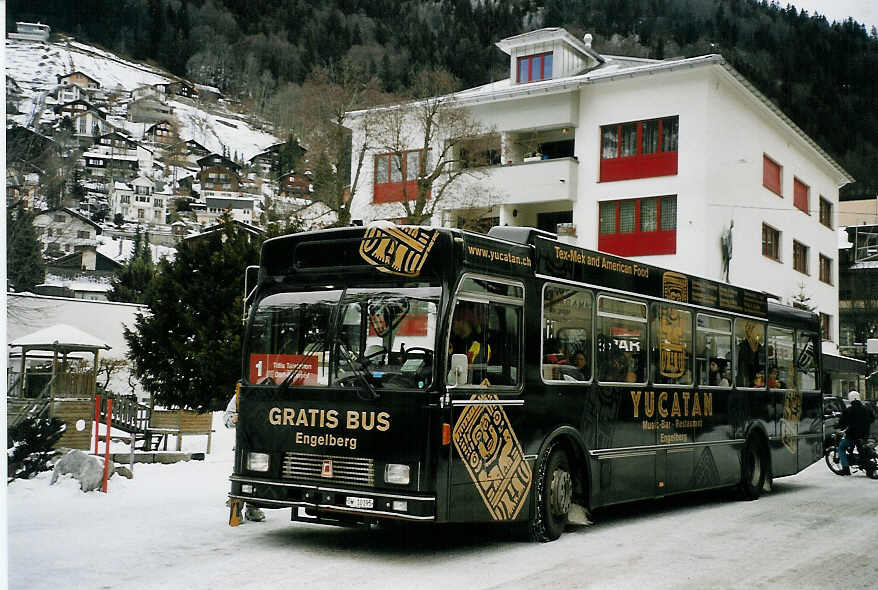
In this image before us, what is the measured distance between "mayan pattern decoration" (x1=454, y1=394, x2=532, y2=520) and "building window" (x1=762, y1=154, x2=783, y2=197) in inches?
1339

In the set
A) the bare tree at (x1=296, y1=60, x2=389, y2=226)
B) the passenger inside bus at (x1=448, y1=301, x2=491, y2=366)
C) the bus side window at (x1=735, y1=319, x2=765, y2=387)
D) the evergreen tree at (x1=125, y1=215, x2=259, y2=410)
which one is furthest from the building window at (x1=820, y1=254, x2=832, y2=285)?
the passenger inside bus at (x1=448, y1=301, x2=491, y2=366)

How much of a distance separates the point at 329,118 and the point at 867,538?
2644cm

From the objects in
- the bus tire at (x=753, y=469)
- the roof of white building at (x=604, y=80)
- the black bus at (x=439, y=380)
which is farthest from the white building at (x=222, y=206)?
the black bus at (x=439, y=380)

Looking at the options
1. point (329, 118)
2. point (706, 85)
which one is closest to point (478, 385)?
point (329, 118)

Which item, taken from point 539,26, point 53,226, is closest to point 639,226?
point 53,226

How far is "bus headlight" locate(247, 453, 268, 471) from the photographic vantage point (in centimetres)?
930

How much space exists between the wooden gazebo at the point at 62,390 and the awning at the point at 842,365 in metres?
27.1

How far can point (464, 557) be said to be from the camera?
9195 millimetres

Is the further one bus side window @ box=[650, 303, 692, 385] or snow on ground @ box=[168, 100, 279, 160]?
snow on ground @ box=[168, 100, 279, 160]

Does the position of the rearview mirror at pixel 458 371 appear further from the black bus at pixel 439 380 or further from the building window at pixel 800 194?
the building window at pixel 800 194

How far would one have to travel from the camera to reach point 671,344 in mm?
12789

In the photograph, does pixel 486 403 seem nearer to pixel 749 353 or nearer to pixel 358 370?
pixel 358 370

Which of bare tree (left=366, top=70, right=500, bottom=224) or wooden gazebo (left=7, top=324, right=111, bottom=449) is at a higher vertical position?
bare tree (left=366, top=70, right=500, bottom=224)

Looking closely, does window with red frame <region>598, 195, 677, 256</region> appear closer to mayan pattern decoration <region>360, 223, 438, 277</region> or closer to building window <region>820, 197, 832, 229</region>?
building window <region>820, 197, 832, 229</region>
